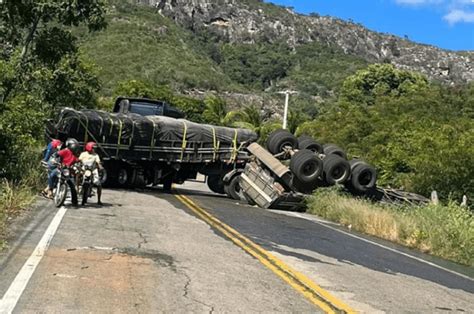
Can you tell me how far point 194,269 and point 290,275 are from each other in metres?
1.36

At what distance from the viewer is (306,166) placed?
21.3 metres

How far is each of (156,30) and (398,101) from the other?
54015mm

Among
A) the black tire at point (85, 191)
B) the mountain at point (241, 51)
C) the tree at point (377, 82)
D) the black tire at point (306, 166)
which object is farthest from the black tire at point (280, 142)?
the tree at point (377, 82)

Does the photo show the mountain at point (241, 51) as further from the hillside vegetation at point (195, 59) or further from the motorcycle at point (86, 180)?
the motorcycle at point (86, 180)

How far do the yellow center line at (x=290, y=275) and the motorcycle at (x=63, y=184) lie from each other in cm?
337

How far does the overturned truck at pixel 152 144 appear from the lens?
21.2 meters

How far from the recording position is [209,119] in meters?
58.2

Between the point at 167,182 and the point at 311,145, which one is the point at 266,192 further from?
the point at 167,182

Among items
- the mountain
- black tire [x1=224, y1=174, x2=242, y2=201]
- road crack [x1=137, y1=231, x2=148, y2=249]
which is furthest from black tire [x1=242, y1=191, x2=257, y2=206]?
the mountain

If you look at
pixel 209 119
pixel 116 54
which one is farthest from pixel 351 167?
pixel 116 54

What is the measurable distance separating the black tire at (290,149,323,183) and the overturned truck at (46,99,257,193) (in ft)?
11.7

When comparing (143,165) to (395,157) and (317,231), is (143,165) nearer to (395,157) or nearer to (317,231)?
(317,231)

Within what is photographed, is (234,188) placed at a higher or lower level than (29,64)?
lower

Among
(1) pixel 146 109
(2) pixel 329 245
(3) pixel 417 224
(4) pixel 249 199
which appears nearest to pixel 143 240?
(2) pixel 329 245
